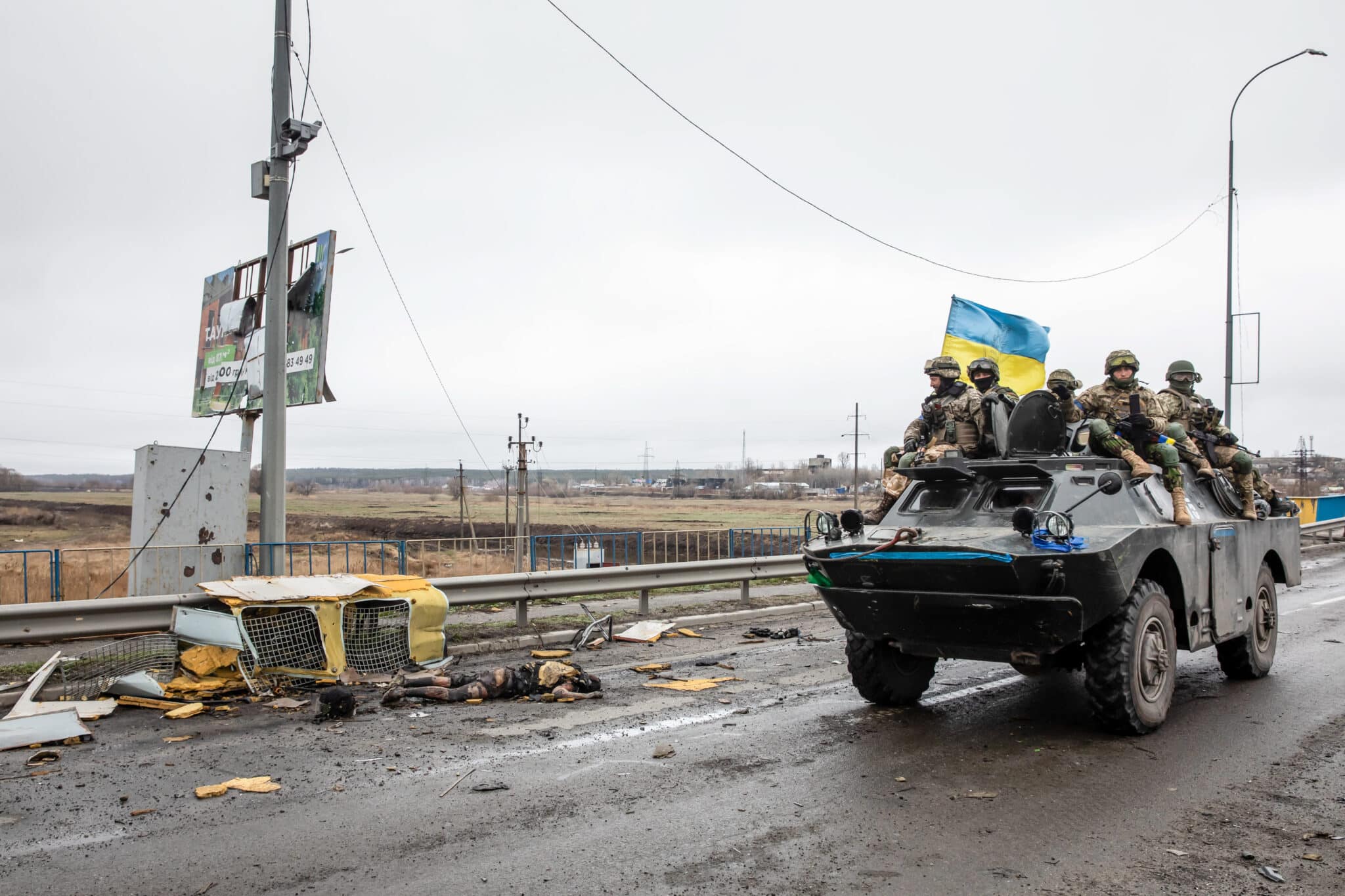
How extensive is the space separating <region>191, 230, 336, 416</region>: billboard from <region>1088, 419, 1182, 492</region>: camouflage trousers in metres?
8.65

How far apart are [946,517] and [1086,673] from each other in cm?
146

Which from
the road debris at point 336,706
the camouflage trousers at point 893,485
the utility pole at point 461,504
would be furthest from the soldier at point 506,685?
the utility pole at point 461,504

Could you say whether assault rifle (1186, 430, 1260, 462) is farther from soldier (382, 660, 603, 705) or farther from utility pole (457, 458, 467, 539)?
utility pole (457, 458, 467, 539)

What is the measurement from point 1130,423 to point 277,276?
811cm

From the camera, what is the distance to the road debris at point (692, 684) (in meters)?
7.93

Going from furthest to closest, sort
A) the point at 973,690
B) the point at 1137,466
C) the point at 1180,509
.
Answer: the point at 973,690 → the point at 1137,466 → the point at 1180,509

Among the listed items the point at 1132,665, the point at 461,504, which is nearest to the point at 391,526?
the point at 461,504

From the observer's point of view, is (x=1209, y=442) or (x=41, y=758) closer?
(x=41, y=758)

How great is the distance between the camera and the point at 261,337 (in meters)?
15.2

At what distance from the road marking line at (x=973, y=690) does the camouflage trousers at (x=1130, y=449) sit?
6.55 ft

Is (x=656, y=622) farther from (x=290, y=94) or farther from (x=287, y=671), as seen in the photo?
(x=290, y=94)

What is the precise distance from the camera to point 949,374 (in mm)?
9039

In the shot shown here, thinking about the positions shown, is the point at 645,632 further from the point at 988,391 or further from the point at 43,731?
the point at 43,731

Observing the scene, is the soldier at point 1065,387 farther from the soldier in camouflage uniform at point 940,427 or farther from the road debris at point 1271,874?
the road debris at point 1271,874
